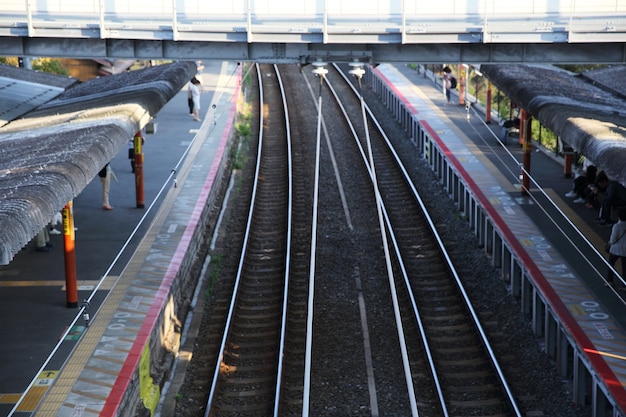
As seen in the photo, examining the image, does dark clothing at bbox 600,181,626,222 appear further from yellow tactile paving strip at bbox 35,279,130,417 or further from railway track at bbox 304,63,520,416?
yellow tactile paving strip at bbox 35,279,130,417

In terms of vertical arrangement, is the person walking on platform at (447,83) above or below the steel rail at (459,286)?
above

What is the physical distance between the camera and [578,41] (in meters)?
16.7

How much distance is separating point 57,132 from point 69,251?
2408 mm

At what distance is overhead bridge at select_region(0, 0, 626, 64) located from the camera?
1695 centimetres

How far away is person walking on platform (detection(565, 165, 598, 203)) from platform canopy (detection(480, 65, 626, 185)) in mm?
1389

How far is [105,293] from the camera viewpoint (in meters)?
14.8

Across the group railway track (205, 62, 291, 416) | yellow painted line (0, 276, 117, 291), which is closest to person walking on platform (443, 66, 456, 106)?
railway track (205, 62, 291, 416)

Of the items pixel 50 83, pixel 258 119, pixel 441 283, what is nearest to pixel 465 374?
pixel 441 283

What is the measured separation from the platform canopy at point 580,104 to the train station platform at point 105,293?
6.47 metres

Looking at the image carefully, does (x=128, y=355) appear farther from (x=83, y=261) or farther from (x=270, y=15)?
(x=270, y=15)

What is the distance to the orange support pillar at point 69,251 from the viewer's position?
44.2 feet

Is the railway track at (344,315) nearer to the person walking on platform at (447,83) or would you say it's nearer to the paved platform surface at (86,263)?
the paved platform surface at (86,263)

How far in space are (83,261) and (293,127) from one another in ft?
45.7

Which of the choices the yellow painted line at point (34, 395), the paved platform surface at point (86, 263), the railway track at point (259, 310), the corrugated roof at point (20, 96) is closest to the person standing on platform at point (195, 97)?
the paved platform surface at point (86, 263)
